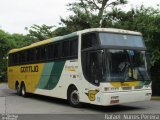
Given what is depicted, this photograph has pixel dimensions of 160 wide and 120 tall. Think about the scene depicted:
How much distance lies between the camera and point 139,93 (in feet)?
52.1

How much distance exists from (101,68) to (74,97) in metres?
2.93

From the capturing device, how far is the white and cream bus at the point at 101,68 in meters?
15.2

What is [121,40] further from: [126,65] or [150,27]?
[150,27]

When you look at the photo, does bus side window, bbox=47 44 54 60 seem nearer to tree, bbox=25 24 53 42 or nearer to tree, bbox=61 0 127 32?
tree, bbox=61 0 127 32

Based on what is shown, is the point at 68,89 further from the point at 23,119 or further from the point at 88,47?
the point at 23,119

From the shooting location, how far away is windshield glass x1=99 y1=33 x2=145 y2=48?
15.7 meters

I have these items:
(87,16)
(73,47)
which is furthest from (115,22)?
(73,47)

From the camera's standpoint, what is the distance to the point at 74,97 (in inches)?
688

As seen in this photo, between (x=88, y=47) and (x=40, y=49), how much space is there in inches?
237

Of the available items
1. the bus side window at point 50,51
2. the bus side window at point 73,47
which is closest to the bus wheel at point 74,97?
the bus side window at point 73,47

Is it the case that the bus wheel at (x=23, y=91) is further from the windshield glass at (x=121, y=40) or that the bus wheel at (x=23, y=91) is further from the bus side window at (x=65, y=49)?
the windshield glass at (x=121, y=40)

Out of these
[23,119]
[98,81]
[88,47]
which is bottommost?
[23,119]

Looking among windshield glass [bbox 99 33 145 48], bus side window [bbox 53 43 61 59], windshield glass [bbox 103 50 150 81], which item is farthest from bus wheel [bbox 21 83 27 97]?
windshield glass [bbox 103 50 150 81]

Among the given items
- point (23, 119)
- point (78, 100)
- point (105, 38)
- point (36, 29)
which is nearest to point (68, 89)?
point (78, 100)
